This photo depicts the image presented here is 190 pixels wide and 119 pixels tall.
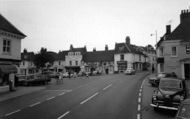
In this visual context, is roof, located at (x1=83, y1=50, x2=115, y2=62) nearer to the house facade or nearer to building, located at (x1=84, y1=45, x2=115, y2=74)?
building, located at (x1=84, y1=45, x2=115, y2=74)

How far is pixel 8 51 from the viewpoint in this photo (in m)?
23.4

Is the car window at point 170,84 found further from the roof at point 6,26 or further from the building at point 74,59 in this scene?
the building at point 74,59

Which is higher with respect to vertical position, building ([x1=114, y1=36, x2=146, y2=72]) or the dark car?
building ([x1=114, y1=36, x2=146, y2=72])

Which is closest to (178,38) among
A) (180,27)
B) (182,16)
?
(180,27)

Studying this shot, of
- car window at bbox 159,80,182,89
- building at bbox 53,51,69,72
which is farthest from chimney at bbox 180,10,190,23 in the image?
building at bbox 53,51,69,72

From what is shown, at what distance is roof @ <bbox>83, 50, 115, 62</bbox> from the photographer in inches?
2662

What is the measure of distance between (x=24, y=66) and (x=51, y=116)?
64.6 m

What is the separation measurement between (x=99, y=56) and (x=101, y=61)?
2.79 m

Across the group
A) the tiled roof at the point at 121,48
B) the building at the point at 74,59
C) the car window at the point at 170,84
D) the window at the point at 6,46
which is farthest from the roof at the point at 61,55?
the car window at the point at 170,84

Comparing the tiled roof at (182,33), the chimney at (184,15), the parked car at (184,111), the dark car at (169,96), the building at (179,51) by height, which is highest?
the chimney at (184,15)

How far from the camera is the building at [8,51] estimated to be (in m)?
21.7

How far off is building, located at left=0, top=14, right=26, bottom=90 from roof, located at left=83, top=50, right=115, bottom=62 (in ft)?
146

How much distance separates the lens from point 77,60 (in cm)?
7156

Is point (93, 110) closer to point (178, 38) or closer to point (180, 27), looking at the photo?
point (178, 38)
